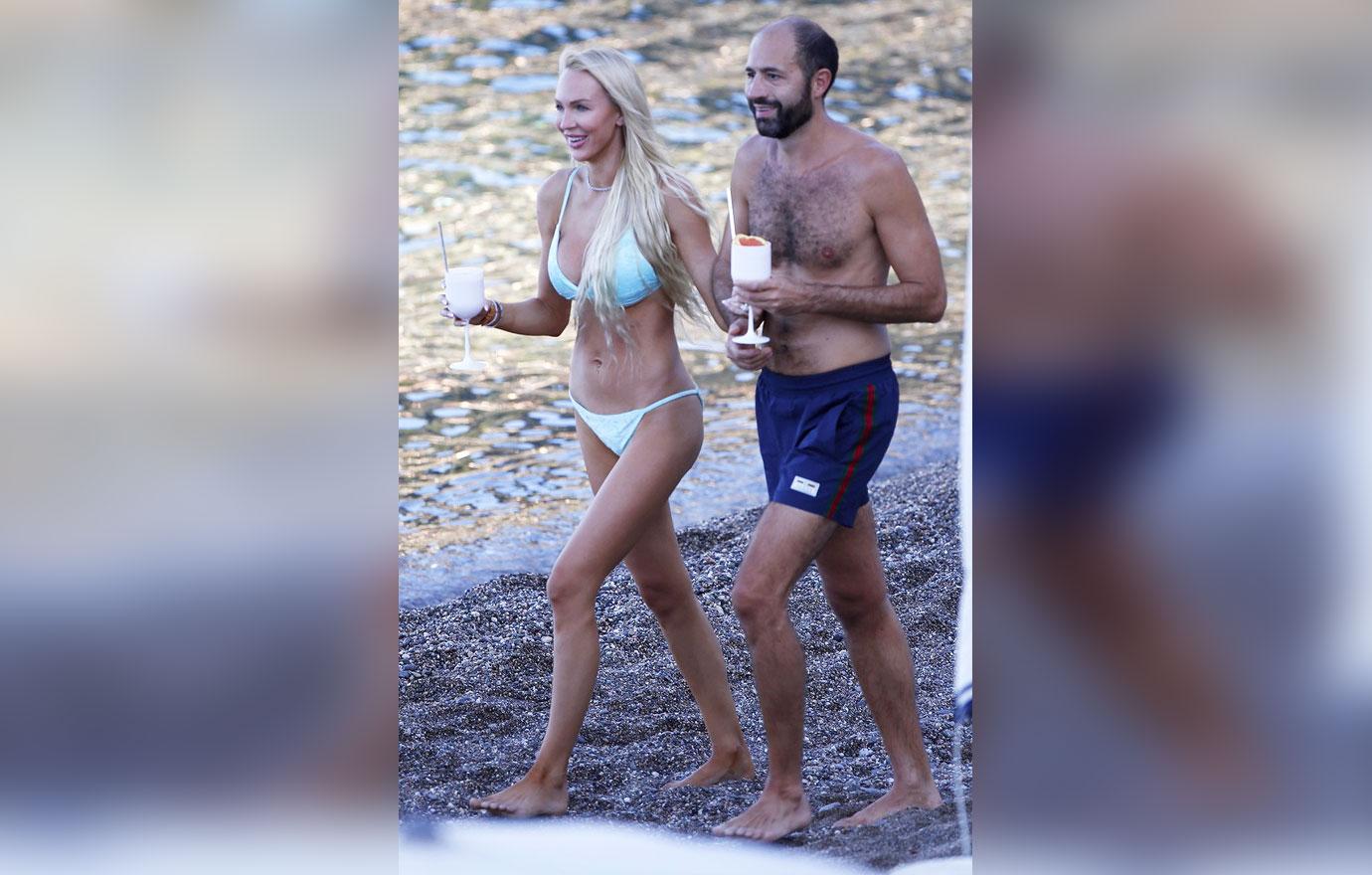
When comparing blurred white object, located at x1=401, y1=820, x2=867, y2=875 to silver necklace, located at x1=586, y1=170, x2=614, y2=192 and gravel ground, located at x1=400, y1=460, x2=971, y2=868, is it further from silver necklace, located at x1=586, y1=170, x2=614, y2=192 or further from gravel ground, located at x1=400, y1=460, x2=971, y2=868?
silver necklace, located at x1=586, y1=170, x2=614, y2=192

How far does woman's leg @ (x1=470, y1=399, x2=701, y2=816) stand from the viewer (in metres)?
4.40

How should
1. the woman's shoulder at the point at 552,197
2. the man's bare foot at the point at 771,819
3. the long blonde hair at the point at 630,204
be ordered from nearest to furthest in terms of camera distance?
the man's bare foot at the point at 771,819 < the long blonde hair at the point at 630,204 < the woman's shoulder at the point at 552,197

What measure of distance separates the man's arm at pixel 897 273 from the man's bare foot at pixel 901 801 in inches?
53.1

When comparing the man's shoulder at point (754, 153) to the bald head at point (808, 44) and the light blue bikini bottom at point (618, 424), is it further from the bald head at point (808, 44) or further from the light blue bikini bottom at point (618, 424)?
the light blue bikini bottom at point (618, 424)

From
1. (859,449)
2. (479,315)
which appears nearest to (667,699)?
(859,449)

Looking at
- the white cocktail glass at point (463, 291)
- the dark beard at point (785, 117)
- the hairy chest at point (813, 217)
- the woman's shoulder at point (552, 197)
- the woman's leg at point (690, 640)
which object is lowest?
the woman's leg at point (690, 640)

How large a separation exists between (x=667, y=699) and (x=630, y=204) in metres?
1.84

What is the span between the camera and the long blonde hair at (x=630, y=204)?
4.45 meters

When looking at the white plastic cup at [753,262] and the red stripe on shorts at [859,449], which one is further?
the red stripe on shorts at [859,449]

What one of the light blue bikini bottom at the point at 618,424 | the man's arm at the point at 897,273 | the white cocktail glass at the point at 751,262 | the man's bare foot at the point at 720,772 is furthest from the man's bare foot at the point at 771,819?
the white cocktail glass at the point at 751,262

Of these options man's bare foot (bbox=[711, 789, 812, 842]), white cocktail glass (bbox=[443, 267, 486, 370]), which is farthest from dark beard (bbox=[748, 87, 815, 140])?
man's bare foot (bbox=[711, 789, 812, 842])
